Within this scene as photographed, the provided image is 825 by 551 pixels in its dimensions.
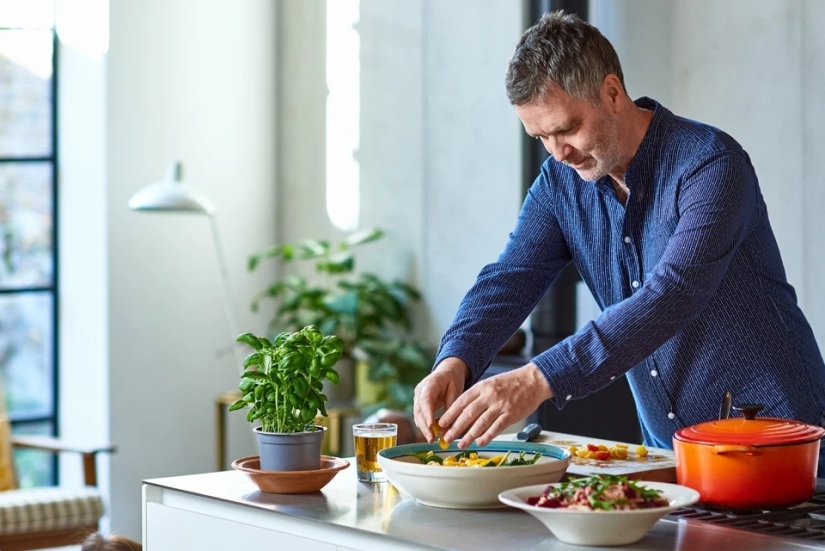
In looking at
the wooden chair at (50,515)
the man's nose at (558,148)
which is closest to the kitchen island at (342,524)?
the man's nose at (558,148)

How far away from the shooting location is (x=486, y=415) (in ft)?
5.95

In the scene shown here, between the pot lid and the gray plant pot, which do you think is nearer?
the pot lid

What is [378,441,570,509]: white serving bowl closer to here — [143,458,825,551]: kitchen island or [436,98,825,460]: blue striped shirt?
[143,458,825,551]: kitchen island

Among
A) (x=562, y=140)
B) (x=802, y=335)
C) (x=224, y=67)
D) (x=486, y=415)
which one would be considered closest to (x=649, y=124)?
(x=562, y=140)

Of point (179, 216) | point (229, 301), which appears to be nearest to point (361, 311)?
point (229, 301)

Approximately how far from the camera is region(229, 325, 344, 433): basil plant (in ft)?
6.29

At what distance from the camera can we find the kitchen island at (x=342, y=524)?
5.21ft

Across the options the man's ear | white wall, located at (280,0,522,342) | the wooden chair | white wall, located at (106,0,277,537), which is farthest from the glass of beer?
white wall, located at (106,0,277,537)

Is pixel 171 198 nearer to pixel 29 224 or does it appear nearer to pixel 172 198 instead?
pixel 172 198

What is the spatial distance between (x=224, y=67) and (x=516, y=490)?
4.58 m

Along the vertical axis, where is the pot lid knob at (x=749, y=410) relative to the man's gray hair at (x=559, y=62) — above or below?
below

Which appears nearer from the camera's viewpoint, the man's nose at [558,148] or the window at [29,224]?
the man's nose at [558,148]

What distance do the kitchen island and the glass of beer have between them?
0.03 metres

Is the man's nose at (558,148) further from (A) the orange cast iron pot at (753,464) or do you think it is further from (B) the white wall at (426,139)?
(B) the white wall at (426,139)
